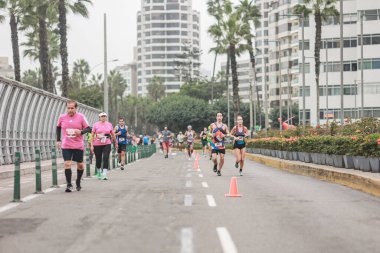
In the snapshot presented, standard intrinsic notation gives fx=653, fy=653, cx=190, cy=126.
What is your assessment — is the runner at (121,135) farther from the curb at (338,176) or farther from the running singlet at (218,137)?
the curb at (338,176)

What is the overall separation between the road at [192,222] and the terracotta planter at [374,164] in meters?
2.07

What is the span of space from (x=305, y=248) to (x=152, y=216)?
9.97ft

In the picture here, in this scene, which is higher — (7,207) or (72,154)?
(72,154)

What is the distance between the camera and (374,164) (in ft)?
52.3

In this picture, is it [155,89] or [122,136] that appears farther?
[155,89]

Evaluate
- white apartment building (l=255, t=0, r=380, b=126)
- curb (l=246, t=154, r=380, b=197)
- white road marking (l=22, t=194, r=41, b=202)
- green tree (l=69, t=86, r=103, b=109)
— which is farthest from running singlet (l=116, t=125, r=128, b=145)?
white apartment building (l=255, t=0, r=380, b=126)

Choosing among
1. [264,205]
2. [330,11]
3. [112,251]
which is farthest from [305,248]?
[330,11]

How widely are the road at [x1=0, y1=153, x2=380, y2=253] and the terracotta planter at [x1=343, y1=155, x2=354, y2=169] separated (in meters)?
4.19

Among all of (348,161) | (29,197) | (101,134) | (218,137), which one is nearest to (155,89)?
(218,137)

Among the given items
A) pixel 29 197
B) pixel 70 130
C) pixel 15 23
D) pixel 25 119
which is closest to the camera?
pixel 29 197

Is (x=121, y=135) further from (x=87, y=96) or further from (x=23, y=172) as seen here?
(x=87, y=96)

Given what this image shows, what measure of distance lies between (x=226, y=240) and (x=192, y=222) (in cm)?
147

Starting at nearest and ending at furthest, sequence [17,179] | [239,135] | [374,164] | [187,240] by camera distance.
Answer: [187,240] < [17,179] < [374,164] < [239,135]

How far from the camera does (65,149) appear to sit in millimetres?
13430
